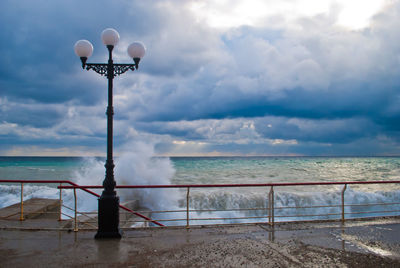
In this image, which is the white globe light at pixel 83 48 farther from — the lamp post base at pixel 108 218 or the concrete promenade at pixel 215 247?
the concrete promenade at pixel 215 247

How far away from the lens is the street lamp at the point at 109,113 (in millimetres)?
5746

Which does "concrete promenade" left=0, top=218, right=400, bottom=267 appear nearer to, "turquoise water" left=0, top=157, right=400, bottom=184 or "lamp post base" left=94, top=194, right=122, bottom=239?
"lamp post base" left=94, top=194, right=122, bottom=239

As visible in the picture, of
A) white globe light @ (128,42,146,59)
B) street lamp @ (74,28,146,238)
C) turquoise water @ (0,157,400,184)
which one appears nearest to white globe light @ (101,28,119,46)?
street lamp @ (74,28,146,238)

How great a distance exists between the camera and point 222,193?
19.8 meters

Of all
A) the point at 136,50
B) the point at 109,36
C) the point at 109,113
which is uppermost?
the point at 109,36

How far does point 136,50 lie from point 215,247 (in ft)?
14.7

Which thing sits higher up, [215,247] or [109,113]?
[109,113]

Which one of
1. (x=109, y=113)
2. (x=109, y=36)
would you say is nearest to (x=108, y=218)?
(x=109, y=113)

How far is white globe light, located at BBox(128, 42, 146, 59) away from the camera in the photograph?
6.09m

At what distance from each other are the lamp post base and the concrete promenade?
222 millimetres

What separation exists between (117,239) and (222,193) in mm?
14774

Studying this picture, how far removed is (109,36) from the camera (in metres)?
6.02

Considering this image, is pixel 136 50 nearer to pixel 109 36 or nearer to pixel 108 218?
pixel 109 36

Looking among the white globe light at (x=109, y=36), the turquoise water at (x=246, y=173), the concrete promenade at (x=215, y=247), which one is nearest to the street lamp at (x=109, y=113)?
the white globe light at (x=109, y=36)
